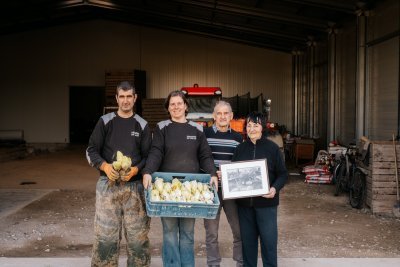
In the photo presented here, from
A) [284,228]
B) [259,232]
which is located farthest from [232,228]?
[284,228]

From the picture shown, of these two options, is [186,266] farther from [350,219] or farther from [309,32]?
[309,32]

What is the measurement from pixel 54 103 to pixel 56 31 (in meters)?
3.17

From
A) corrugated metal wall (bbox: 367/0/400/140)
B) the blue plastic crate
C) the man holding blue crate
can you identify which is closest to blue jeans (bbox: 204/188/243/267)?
the man holding blue crate

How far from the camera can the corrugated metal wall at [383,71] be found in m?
9.45

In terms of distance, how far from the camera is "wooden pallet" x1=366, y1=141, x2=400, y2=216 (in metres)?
7.56

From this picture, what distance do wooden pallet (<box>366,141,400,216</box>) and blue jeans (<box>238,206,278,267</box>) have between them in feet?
13.8

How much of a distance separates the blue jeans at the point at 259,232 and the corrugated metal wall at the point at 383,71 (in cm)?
623

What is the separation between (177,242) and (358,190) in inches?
200

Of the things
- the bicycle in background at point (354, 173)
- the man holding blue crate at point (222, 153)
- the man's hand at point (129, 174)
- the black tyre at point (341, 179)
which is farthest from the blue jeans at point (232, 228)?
the black tyre at point (341, 179)

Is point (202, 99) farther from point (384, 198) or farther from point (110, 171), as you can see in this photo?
point (110, 171)

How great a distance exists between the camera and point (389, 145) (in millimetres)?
7590

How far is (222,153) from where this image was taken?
4316mm

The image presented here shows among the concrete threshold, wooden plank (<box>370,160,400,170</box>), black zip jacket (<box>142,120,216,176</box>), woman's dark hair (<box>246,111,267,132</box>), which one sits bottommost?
the concrete threshold

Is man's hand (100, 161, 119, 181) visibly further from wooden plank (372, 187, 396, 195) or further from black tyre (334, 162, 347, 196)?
black tyre (334, 162, 347, 196)
